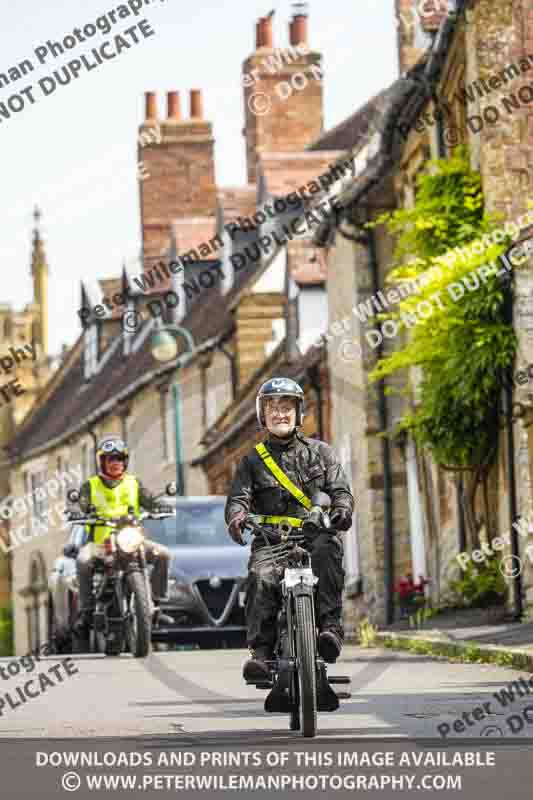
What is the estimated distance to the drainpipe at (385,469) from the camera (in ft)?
97.9

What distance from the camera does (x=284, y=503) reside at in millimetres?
10617

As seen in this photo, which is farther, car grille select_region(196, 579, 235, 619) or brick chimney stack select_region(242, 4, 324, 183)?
brick chimney stack select_region(242, 4, 324, 183)

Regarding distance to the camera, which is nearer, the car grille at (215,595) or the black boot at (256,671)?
the black boot at (256,671)

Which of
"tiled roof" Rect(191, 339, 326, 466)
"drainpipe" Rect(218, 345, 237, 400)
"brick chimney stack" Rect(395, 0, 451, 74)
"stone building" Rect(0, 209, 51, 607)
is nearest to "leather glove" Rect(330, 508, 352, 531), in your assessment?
"brick chimney stack" Rect(395, 0, 451, 74)

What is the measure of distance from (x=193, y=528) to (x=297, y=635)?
1470 cm

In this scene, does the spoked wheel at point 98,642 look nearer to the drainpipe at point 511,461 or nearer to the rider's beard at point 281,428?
the drainpipe at point 511,461

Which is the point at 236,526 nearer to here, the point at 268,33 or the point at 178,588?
the point at 178,588

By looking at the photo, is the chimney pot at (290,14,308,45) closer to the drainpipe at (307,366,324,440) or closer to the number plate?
the drainpipe at (307,366,324,440)

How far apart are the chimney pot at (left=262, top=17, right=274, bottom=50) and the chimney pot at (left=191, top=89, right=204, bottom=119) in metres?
5.29

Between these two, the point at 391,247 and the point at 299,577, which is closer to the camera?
the point at 299,577

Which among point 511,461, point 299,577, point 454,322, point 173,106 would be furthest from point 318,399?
point 299,577

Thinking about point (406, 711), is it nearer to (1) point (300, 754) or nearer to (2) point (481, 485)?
(1) point (300, 754)

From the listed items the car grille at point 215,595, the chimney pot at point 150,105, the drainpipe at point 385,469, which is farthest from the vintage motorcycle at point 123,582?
the chimney pot at point 150,105

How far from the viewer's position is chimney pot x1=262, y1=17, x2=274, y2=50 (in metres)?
47.5
